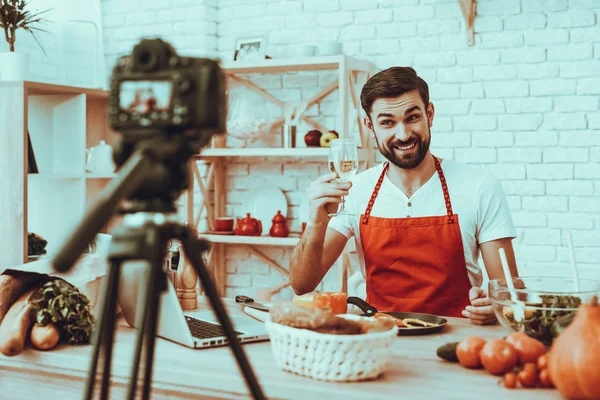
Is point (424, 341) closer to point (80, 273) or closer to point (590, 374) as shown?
point (590, 374)

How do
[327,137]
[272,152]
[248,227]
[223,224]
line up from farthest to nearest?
[223,224] < [248,227] < [272,152] < [327,137]

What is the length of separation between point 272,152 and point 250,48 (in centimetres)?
63

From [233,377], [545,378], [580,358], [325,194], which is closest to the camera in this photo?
[580,358]

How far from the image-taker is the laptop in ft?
5.28

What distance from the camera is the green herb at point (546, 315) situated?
4.87ft

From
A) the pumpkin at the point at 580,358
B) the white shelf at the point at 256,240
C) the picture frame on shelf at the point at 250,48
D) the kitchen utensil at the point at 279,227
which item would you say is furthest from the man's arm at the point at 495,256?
the picture frame on shelf at the point at 250,48

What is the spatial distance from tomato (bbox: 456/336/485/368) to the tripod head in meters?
0.76

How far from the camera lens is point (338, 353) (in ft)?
4.28

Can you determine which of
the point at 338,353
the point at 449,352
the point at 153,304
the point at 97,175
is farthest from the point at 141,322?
the point at 97,175

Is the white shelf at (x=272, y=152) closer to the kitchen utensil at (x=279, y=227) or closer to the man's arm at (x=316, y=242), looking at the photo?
the kitchen utensil at (x=279, y=227)

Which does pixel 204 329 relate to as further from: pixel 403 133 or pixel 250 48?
pixel 250 48

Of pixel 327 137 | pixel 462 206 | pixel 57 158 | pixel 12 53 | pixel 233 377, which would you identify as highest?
pixel 12 53

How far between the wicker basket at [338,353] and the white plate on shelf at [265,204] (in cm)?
271

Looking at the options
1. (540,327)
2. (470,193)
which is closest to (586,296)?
(540,327)
